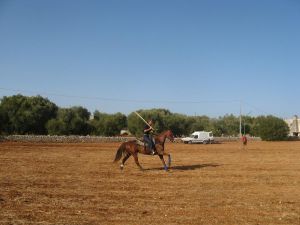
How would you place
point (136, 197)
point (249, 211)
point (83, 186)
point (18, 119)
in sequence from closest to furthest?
1. point (249, 211)
2. point (136, 197)
3. point (83, 186)
4. point (18, 119)

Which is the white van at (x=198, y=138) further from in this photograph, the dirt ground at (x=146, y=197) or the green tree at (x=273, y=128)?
the dirt ground at (x=146, y=197)

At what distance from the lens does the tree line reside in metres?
75.8

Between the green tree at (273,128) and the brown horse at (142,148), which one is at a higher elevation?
the green tree at (273,128)

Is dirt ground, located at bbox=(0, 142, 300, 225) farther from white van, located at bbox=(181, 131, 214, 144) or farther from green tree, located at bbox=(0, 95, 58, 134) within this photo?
green tree, located at bbox=(0, 95, 58, 134)

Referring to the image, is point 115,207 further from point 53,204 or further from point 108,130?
point 108,130

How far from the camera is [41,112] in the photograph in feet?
261

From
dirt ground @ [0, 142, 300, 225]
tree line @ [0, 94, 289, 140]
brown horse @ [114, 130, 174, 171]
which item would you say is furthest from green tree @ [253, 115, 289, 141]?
dirt ground @ [0, 142, 300, 225]

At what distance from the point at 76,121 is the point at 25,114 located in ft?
34.4

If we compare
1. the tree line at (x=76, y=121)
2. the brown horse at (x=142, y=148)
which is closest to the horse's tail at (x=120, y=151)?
the brown horse at (x=142, y=148)

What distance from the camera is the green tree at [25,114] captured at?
75.1 m

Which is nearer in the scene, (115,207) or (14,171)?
(115,207)

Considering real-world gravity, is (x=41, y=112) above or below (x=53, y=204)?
above

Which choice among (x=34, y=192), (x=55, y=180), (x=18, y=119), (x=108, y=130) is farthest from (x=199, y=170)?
(x=108, y=130)

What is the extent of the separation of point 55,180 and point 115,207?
5.79 meters
